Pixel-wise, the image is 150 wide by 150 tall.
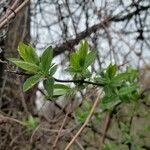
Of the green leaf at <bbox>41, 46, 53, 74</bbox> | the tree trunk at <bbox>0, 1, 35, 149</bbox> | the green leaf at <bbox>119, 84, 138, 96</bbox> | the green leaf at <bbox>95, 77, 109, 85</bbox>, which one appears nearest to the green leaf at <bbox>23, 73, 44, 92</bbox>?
the green leaf at <bbox>41, 46, 53, 74</bbox>

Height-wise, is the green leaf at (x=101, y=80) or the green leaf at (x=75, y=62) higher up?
the green leaf at (x=75, y=62)

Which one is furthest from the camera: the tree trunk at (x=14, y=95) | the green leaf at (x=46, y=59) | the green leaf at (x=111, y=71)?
the tree trunk at (x=14, y=95)

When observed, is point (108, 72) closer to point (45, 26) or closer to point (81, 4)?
point (81, 4)

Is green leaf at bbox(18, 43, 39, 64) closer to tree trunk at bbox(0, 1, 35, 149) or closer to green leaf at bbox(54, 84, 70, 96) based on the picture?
green leaf at bbox(54, 84, 70, 96)

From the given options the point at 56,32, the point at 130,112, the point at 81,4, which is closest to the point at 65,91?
the point at 130,112

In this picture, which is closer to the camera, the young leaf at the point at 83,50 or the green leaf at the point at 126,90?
the young leaf at the point at 83,50

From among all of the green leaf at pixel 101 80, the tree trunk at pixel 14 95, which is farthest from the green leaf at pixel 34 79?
the tree trunk at pixel 14 95

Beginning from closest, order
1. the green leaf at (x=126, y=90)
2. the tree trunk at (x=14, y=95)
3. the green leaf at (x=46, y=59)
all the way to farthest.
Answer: the green leaf at (x=46, y=59)
the green leaf at (x=126, y=90)
the tree trunk at (x=14, y=95)

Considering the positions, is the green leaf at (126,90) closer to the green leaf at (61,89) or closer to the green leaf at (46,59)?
the green leaf at (61,89)

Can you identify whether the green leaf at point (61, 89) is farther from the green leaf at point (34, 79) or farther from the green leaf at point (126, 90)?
the green leaf at point (126, 90)
